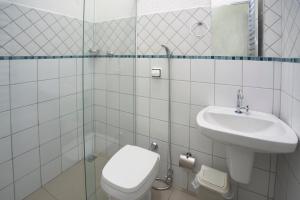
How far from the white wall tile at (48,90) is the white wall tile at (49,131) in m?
0.25

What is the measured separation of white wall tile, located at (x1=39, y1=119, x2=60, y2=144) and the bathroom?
11mm

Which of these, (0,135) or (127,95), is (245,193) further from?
(0,135)

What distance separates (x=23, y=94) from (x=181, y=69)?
4.53 feet

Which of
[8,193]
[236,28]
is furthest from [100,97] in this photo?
[236,28]

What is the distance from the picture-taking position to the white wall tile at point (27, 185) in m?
1.48

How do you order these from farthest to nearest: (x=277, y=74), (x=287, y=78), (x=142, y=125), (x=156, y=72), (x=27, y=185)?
(x=142, y=125), (x=156, y=72), (x=27, y=185), (x=277, y=74), (x=287, y=78)

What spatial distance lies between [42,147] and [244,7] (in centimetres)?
212

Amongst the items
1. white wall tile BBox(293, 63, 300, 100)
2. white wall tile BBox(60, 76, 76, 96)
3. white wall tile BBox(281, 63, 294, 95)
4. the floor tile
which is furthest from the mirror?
the floor tile

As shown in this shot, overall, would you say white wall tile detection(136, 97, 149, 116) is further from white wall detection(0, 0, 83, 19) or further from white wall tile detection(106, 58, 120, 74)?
white wall detection(0, 0, 83, 19)

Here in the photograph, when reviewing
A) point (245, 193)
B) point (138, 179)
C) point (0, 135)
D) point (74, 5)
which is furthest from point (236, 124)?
point (74, 5)

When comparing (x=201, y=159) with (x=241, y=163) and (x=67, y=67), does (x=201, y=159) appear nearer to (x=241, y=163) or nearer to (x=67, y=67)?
(x=241, y=163)

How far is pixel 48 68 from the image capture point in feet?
5.34

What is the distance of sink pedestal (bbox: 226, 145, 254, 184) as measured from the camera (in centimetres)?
111

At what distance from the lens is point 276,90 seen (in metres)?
1.23
